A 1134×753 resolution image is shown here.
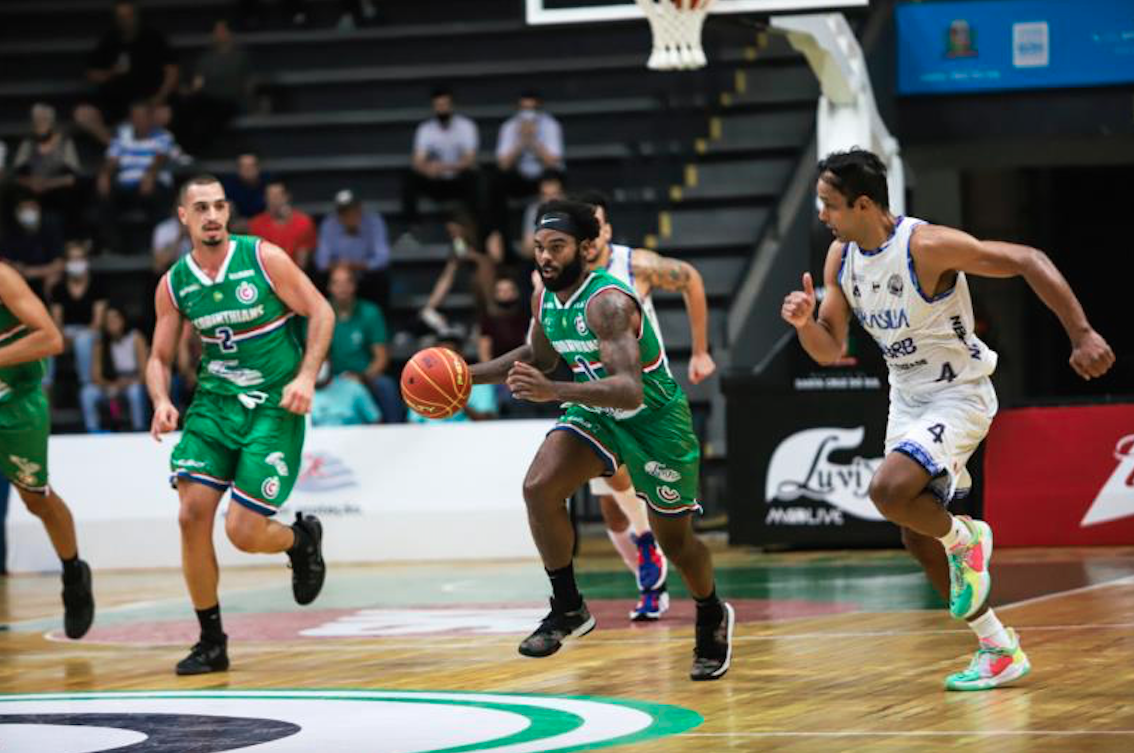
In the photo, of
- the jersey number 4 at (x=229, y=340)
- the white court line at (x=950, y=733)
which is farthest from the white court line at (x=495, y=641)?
the white court line at (x=950, y=733)

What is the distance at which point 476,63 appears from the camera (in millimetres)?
21938

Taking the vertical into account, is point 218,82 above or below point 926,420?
above

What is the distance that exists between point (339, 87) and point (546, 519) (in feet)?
48.8

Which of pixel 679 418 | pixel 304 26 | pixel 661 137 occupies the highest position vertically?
pixel 304 26

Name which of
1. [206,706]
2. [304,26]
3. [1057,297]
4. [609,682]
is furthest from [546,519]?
[304,26]

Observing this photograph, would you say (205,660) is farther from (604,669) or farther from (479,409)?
(479,409)

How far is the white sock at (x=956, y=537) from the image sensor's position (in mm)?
7457

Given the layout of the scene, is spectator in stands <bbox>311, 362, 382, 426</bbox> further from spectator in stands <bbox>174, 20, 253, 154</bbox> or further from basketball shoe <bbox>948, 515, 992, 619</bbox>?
basketball shoe <bbox>948, 515, 992, 619</bbox>

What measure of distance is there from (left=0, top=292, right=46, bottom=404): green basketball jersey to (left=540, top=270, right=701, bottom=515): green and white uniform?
10.7 feet

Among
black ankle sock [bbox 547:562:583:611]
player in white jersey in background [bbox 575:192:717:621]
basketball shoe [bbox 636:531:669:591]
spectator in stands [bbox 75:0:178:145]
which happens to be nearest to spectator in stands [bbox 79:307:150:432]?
spectator in stands [bbox 75:0:178:145]

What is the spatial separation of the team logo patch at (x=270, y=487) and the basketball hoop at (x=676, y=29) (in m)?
5.79

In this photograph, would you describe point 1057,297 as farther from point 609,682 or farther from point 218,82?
point 218,82

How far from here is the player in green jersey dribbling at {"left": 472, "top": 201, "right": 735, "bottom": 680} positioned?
7.88m

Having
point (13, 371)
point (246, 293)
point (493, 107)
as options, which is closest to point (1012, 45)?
point (493, 107)
